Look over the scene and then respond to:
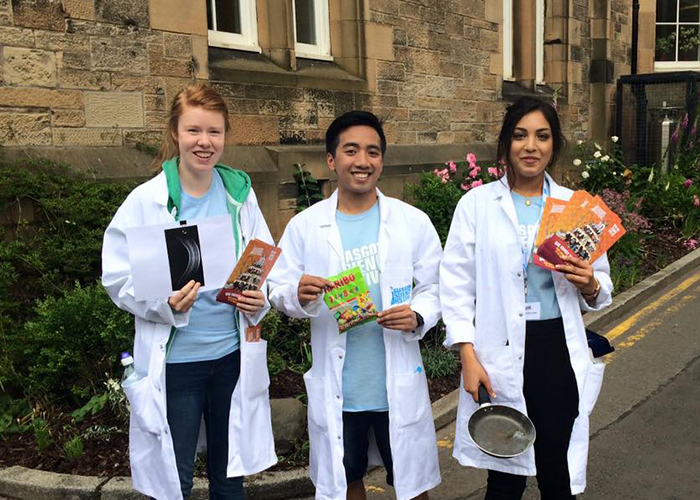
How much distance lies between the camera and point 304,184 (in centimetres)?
766

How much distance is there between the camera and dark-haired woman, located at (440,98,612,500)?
2.79 m

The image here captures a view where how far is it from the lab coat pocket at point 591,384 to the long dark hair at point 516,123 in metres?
0.80

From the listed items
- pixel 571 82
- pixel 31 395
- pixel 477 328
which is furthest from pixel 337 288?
pixel 571 82

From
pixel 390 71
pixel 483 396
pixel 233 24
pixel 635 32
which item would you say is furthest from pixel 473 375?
pixel 635 32

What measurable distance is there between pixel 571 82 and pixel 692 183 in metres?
3.18

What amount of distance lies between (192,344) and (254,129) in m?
4.82

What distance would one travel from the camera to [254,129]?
7324mm

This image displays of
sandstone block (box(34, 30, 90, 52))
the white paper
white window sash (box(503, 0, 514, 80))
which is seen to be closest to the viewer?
the white paper

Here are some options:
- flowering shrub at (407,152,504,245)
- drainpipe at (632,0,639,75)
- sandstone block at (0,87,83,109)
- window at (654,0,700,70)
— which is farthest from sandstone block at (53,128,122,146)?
window at (654,0,700,70)

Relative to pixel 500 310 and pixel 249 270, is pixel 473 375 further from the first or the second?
pixel 249 270

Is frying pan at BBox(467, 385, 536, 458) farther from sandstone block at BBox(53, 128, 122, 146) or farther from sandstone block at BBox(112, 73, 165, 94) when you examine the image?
sandstone block at BBox(112, 73, 165, 94)

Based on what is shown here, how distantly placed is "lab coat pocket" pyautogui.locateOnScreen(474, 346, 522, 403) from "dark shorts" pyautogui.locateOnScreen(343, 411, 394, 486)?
45 centimetres

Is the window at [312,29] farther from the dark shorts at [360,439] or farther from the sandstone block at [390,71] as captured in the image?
the dark shorts at [360,439]

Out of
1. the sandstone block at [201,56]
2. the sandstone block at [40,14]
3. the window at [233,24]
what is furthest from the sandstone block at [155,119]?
the window at [233,24]
